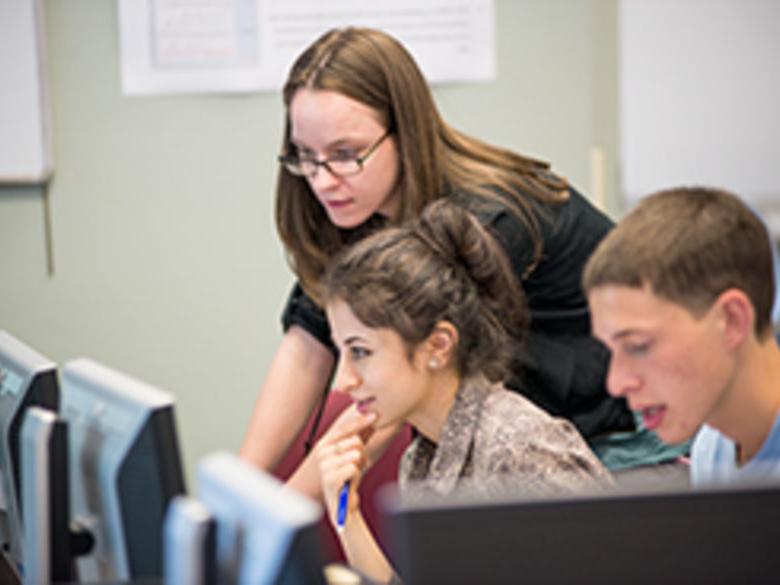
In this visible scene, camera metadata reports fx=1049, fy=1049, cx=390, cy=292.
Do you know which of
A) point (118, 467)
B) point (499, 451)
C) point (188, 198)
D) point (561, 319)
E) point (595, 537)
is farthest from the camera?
point (188, 198)

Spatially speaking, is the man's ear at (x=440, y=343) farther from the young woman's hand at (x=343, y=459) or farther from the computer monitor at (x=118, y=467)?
the computer monitor at (x=118, y=467)

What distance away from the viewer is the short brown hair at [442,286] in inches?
59.7

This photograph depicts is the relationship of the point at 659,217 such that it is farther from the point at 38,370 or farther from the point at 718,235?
the point at 38,370

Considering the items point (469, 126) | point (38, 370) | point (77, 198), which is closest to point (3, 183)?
point (77, 198)

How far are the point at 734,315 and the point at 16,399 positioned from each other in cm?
80

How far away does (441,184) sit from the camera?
161 cm

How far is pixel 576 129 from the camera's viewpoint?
2.57 metres

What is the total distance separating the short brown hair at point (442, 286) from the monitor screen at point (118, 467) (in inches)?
21.6

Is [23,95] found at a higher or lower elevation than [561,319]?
higher

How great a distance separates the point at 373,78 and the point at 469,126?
1.00 metres

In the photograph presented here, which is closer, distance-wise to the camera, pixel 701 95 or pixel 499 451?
pixel 499 451

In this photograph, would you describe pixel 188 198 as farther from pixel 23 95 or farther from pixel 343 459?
pixel 343 459

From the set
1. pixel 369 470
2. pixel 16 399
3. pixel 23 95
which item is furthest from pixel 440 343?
pixel 23 95

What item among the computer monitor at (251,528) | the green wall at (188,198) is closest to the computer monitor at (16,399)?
the computer monitor at (251,528)
